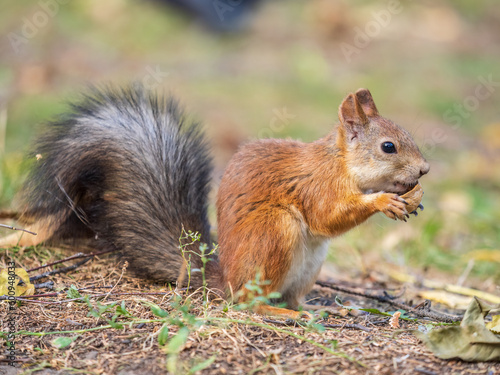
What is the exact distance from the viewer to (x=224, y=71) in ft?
25.6

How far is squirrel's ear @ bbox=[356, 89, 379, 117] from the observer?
2721 mm

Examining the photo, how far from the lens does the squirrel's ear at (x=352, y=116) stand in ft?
8.63

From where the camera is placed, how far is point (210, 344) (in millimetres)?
2012

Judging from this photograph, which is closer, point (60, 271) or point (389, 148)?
point (389, 148)

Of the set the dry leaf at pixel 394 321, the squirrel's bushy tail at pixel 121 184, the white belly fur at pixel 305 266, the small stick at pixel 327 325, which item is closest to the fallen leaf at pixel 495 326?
the dry leaf at pixel 394 321

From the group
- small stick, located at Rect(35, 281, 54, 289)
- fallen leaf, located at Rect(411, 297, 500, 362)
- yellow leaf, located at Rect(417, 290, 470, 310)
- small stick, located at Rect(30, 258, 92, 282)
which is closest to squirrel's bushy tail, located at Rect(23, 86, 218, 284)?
small stick, located at Rect(30, 258, 92, 282)

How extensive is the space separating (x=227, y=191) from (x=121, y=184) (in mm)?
479

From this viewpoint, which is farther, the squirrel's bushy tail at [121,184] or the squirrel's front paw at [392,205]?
the squirrel's bushy tail at [121,184]

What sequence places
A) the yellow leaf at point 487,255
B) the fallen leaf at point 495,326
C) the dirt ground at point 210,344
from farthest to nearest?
1. the yellow leaf at point 487,255
2. the fallen leaf at point 495,326
3. the dirt ground at point 210,344

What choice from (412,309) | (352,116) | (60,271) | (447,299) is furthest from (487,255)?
(60,271)

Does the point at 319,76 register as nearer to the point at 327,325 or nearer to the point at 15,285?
the point at 327,325

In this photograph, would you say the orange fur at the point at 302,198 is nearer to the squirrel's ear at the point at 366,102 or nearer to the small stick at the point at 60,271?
the squirrel's ear at the point at 366,102

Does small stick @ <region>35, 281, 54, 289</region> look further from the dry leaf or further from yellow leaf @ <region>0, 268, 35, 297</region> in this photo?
the dry leaf

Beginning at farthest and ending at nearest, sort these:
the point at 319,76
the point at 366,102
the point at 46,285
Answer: the point at 319,76
the point at 366,102
the point at 46,285
